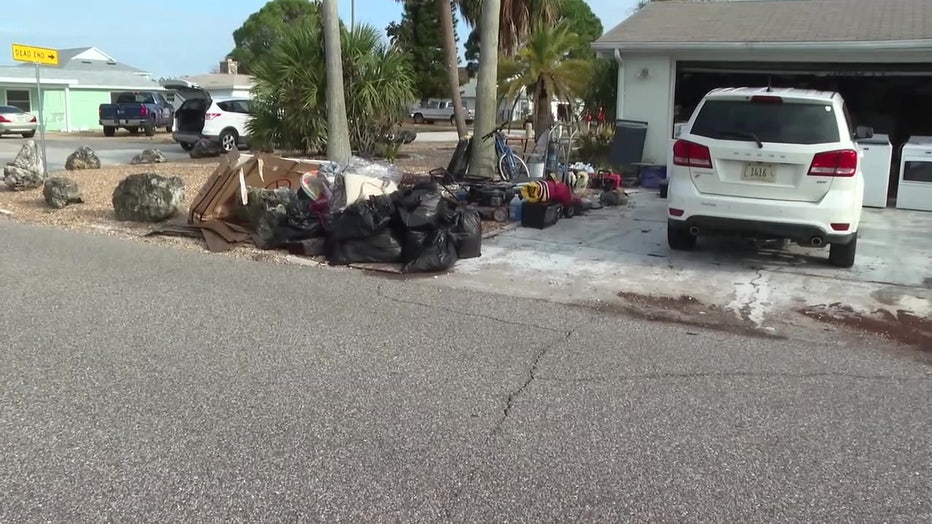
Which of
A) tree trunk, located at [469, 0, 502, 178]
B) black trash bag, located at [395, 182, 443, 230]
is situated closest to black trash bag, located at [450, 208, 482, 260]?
black trash bag, located at [395, 182, 443, 230]

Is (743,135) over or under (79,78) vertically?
under

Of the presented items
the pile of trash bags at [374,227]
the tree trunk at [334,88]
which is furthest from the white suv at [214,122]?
the pile of trash bags at [374,227]

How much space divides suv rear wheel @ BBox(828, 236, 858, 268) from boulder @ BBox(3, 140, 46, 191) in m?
13.3

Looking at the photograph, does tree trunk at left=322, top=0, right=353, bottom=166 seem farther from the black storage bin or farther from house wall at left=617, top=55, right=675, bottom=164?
house wall at left=617, top=55, right=675, bottom=164

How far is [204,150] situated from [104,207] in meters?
9.50

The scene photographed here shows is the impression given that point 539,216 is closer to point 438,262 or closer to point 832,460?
point 438,262

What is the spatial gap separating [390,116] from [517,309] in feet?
42.8

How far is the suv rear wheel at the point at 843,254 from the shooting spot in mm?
8099

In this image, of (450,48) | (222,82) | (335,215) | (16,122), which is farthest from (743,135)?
(222,82)

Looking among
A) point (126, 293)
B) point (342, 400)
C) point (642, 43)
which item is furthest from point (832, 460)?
point (642, 43)

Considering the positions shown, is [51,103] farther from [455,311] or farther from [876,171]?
[455,311]

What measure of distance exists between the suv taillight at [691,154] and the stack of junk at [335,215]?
2.26m

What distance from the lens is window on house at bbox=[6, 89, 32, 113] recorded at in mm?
39719

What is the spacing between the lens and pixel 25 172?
1470 centimetres
